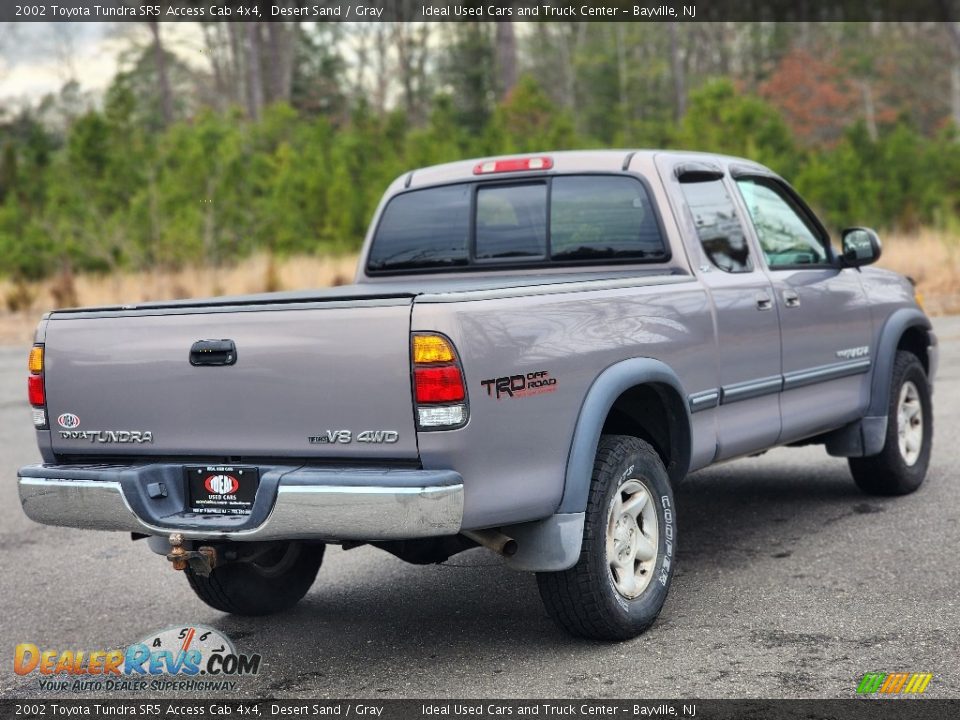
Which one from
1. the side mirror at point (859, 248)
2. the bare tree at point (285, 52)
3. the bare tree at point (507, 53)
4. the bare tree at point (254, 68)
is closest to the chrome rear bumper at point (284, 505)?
the side mirror at point (859, 248)

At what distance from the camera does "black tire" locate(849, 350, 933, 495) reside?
738 centimetres

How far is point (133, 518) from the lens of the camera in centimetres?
462

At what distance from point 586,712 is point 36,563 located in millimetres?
3780

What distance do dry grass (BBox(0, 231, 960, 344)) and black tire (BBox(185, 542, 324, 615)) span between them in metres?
16.1

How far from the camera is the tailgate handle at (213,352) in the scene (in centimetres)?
455

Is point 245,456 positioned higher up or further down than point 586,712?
higher up

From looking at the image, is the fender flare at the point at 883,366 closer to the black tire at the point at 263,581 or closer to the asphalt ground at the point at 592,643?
the asphalt ground at the point at 592,643

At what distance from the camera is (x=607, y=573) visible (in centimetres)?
485

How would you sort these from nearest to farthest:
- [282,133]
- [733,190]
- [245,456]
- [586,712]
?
[586,712]
[245,456]
[733,190]
[282,133]

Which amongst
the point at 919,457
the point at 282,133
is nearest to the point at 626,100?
the point at 282,133

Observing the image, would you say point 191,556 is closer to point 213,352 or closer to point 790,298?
point 213,352

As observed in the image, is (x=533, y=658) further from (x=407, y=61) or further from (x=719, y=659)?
(x=407, y=61)

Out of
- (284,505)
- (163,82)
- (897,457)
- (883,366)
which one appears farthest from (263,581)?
(163,82)

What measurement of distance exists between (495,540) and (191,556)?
111 centimetres
